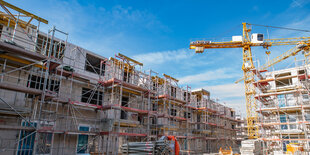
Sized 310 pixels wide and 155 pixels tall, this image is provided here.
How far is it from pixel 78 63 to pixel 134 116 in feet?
25.2

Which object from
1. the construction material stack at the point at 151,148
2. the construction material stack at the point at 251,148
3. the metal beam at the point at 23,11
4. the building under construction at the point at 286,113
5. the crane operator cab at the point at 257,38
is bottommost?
the construction material stack at the point at 251,148

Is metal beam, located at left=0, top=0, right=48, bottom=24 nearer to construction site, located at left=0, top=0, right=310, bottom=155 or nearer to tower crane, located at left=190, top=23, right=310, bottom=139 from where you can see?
construction site, located at left=0, top=0, right=310, bottom=155

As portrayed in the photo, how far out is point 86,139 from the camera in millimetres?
17438

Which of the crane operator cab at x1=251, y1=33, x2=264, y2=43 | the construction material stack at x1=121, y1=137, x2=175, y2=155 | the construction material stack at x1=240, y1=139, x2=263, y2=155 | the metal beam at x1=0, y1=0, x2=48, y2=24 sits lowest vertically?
the construction material stack at x1=240, y1=139, x2=263, y2=155

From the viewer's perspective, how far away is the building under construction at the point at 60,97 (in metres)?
13.3

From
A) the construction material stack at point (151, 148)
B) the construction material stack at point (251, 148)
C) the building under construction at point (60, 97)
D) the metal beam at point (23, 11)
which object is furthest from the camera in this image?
the construction material stack at point (251, 148)

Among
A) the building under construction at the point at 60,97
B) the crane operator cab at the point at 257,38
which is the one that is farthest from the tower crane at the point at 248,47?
the building under construction at the point at 60,97

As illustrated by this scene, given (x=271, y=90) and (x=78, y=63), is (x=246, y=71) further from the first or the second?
(x=78, y=63)

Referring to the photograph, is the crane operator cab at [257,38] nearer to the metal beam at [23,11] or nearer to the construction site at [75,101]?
the construction site at [75,101]

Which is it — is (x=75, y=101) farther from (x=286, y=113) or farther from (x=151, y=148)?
(x=286, y=113)

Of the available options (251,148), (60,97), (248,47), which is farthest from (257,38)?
(60,97)

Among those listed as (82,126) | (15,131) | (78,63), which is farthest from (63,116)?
(78,63)

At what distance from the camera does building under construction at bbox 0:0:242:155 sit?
43.6 feet

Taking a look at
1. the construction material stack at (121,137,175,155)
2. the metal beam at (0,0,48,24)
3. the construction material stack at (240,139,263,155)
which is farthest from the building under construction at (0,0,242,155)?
the construction material stack at (240,139,263,155)
